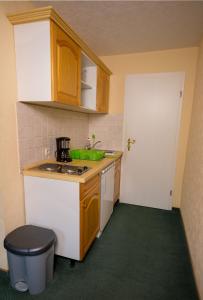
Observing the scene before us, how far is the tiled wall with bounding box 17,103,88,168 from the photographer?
1565 mm

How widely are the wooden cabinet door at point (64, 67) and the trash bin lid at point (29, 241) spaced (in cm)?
110

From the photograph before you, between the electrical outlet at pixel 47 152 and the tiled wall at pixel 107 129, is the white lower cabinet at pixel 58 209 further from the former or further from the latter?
the tiled wall at pixel 107 129

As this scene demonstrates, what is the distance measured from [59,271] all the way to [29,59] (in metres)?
1.85

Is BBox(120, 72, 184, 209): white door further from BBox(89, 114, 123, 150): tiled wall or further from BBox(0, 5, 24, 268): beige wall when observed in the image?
BBox(0, 5, 24, 268): beige wall

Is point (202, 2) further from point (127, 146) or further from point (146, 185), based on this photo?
point (146, 185)

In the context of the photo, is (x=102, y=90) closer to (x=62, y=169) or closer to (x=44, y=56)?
(x=44, y=56)

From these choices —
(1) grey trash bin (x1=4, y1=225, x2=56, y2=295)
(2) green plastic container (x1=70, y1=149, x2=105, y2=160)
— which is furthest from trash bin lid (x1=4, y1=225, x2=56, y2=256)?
(2) green plastic container (x1=70, y1=149, x2=105, y2=160)

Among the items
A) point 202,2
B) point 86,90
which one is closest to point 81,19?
point 86,90

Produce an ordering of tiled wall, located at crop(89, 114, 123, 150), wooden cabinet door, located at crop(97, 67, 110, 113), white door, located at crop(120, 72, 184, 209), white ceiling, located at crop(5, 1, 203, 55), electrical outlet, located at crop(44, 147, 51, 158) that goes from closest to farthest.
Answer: white ceiling, located at crop(5, 1, 203, 55) → electrical outlet, located at crop(44, 147, 51, 158) → wooden cabinet door, located at crop(97, 67, 110, 113) → white door, located at crop(120, 72, 184, 209) → tiled wall, located at crop(89, 114, 123, 150)

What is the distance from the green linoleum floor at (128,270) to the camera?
1.37m

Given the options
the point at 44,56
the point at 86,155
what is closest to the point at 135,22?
the point at 44,56

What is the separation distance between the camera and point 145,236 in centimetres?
210

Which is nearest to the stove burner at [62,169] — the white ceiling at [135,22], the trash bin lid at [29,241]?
the trash bin lid at [29,241]

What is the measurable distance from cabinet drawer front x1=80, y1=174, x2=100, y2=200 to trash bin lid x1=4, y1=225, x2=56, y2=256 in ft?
1.34
